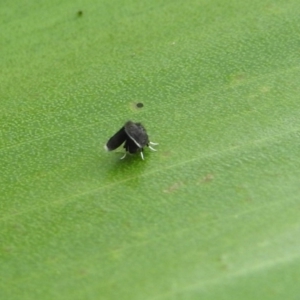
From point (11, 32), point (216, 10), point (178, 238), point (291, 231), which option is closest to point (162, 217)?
point (178, 238)

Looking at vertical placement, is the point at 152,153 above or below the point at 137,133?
below

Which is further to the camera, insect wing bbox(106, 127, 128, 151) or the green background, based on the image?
insect wing bbox(106, 127, 128, 151)

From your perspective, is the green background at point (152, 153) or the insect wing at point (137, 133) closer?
the green background at point (152, 153)

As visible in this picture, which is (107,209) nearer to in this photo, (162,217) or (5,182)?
(162,217)
